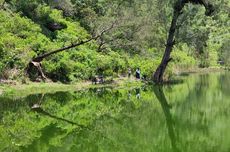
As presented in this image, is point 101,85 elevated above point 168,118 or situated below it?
below

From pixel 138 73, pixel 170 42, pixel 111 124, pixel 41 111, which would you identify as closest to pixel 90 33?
pixel 138 73

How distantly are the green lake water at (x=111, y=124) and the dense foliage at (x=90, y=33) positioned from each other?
6236 mm

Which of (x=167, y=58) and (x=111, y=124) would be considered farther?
(x=167, y=58)

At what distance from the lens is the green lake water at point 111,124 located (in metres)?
11.9

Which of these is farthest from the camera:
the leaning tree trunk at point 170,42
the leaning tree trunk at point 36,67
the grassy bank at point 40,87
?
the leaning tree trunk at point 170,42

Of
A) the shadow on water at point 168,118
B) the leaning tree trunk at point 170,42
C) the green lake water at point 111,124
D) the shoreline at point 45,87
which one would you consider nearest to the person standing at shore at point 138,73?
the leaning tree trunk at point 170,42

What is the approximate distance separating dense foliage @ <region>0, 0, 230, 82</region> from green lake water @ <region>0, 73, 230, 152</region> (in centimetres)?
624

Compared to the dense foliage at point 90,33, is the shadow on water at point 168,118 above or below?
below

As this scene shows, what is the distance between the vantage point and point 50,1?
1705 inches

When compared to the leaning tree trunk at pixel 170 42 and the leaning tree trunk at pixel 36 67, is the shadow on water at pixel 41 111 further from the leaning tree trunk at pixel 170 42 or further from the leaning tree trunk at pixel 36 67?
the leaning tree trunk at pixel 170 42

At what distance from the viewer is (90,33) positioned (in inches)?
1716

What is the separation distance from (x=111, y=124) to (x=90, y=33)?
28.9 meters

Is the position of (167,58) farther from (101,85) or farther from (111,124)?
(111,124)

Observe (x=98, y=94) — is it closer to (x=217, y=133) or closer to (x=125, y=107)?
(x=125, y=107)
